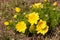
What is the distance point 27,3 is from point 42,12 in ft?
3.76

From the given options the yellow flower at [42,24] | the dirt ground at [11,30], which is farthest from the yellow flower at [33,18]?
the dirt ground at [11,30]

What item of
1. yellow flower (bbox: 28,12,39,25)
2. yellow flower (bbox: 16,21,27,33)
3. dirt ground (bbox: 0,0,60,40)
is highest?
yellow flower (bbox: 28,12,39,25)

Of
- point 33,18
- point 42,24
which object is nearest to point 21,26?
point 33,18

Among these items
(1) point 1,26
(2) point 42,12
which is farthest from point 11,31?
(2) point 42,12

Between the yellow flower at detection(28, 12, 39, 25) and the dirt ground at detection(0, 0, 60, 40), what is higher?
the yellow flower at detection(28, 12, 39, 25)

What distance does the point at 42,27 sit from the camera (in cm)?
388

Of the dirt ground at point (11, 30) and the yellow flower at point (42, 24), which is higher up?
the yellow flower at point (42, 24)

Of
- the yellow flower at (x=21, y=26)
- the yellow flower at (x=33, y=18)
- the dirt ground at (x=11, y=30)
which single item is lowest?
the dirt ground at (x=11, y=30)

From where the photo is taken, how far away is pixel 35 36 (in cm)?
404

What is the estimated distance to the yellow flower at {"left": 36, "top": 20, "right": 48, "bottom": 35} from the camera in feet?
12.7

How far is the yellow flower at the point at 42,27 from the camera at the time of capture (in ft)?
12.7

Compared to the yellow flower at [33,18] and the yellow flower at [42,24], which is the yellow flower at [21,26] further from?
the yellow flower at [42,24]

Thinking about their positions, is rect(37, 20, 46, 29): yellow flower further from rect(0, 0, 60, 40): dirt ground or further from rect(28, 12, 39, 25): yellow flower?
rect(0, 0, 60, 40): dirt ground

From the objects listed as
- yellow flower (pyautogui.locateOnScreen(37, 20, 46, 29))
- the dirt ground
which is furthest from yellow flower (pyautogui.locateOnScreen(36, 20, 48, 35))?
the dirt ground
